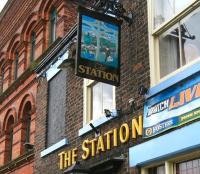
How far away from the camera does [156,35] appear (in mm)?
9156

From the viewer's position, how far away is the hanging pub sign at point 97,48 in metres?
9.12

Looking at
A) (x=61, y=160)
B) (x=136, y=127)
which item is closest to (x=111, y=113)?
(x=136, y=127)

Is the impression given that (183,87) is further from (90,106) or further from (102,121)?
(90,106)

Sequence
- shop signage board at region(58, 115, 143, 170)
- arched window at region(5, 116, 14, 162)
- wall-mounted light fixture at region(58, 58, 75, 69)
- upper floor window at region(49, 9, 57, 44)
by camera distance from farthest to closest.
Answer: arched window at region(5, 116, 14, 162) < upper floor window at region(49, 9, 57, 44) < wall-mounted light fixture at region(58, 58, 75, 69) < shop signage board at region(58, 115, 143, 170)

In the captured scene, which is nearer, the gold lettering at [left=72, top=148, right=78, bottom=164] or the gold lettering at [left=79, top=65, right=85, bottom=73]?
the gold lettering at [left=79, top=65, right=85, bottom=73]

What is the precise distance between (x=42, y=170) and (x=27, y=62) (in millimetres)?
8105

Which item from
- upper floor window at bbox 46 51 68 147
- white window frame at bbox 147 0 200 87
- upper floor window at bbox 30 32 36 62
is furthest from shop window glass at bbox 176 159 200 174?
upper floor window at bbox 30 32 36 62

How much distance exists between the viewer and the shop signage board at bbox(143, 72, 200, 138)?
7598 millimetres

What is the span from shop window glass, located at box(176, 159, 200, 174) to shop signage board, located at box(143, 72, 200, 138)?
60 centimetres

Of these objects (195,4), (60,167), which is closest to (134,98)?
(195,4)

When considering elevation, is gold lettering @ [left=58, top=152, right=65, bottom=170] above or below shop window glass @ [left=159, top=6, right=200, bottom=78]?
below

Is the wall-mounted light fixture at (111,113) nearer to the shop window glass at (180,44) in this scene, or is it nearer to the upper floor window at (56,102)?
the shop window glass at (180,44)

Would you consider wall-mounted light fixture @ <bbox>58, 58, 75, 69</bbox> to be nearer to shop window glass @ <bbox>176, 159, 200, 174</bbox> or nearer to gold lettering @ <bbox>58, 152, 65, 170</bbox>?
gold lettering @ <bbox>58, 152, 65, 170</bbox>

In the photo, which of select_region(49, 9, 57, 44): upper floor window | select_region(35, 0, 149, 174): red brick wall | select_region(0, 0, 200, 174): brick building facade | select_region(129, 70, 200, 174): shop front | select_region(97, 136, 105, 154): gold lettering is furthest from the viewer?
select_region(49, 9, 57, 44): upper floor window
